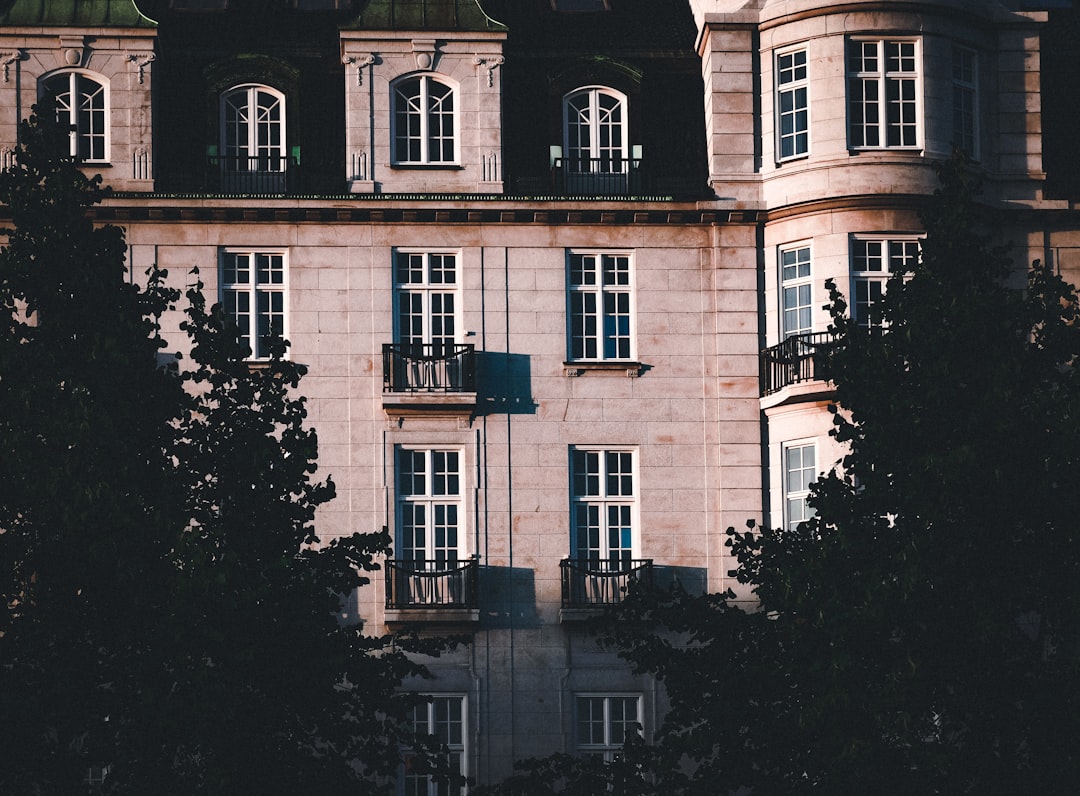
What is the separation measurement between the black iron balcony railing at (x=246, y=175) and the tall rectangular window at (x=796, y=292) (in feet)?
32.0

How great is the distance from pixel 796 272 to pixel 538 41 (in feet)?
23.5

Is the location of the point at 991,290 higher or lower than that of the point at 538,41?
lower

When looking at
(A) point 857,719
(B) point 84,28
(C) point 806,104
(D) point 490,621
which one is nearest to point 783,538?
(A) point 857,719

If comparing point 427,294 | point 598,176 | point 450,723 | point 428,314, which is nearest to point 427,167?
point 427,294

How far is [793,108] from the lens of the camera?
47594mm

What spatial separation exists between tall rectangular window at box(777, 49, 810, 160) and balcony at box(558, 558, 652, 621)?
8579mm

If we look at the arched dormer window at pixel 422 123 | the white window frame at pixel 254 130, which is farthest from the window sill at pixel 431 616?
the white window frame at pixel 254 130

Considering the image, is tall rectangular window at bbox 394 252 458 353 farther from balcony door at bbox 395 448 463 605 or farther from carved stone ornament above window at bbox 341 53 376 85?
carved stone ornament above window at bbox 341 53 376 85

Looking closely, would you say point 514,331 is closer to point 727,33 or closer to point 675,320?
point 675,320

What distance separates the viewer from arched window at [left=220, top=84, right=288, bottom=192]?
47312 mm

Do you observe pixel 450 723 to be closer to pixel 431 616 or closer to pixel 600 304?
pixel 431 616

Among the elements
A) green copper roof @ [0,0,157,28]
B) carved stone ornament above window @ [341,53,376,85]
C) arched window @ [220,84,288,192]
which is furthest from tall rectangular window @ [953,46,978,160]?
green copper roof @ [0,0,157,28]

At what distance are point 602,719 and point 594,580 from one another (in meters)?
2.60

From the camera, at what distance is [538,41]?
4903 centimetres
